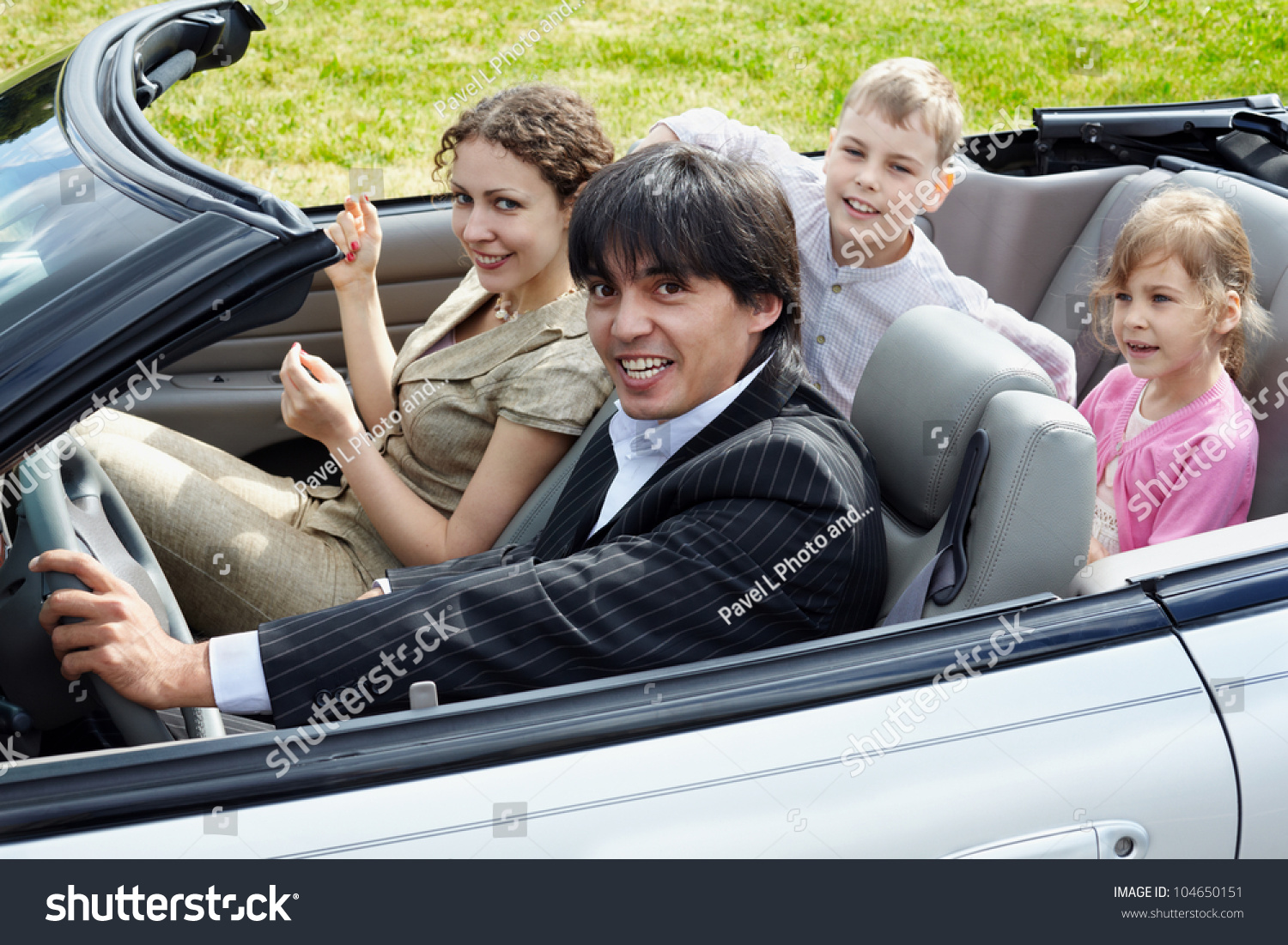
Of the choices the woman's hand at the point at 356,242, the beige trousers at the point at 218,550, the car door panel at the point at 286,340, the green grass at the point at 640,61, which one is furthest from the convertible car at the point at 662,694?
the green grass at the point at 640,61

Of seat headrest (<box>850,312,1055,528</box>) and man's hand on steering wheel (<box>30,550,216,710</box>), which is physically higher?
seat headrest (<box>850,312,1055,528</box>)

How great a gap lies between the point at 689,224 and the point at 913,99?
3.20ft

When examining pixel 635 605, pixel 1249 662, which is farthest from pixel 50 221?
pixel 1249 662

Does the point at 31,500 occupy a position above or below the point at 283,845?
above

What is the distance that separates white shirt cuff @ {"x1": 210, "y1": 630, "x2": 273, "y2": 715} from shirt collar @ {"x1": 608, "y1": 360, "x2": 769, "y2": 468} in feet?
2.06

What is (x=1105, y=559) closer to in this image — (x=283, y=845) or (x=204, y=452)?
(x=283, y=845)

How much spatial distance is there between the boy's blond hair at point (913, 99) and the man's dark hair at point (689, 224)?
0.77 m

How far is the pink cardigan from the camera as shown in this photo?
196 cm

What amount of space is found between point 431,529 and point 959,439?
97 centimetres

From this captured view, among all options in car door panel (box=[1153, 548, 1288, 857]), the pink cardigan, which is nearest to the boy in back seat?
the pink cardigan

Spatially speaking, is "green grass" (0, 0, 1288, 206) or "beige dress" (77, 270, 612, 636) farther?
"green grass" (0, 0, 1288, 206)

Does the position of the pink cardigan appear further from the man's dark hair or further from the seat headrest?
the man's dark hair

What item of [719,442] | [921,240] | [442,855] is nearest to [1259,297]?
[921,240]

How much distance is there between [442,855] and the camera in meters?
1.16
